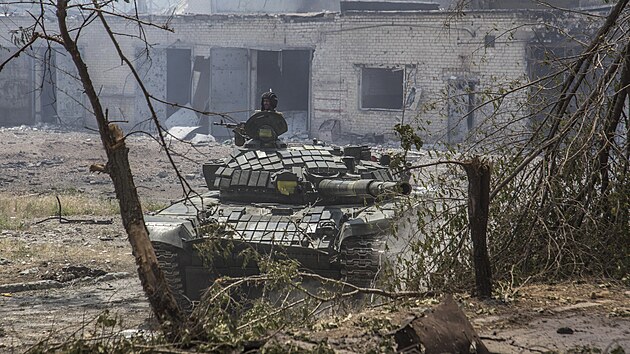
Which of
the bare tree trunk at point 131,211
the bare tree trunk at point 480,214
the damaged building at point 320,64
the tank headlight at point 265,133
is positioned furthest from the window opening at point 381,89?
the bare tree trunk at point 131,211

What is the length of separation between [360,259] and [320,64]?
1808 cm

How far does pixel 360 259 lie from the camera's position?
10.1 m

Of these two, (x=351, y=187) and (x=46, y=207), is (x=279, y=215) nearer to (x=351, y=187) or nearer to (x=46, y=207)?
(x=351, y=187)

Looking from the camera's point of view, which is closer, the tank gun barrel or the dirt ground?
the dirt ground

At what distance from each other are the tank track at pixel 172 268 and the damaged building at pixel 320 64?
13.4 m

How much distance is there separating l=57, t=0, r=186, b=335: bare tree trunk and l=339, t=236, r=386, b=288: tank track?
4523 millimetres

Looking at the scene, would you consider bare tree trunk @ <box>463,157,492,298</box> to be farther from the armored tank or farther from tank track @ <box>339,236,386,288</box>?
tank track @ <box>339,236,386,288</box>

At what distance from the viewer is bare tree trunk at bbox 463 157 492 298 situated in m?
6.73

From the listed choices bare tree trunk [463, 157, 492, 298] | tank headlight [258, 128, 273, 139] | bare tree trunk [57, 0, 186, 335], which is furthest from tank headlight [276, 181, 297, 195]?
bare tree trunk [57, 0, 186, 335]

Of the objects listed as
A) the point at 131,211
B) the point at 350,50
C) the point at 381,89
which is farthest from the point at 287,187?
the point at 381,89

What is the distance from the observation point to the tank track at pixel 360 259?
32.9ft

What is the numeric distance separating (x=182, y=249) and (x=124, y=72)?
2140 cm

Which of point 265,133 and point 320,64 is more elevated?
point 320,64

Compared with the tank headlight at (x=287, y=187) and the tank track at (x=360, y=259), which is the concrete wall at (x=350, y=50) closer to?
the tank headlight at (x=287, y=187)
